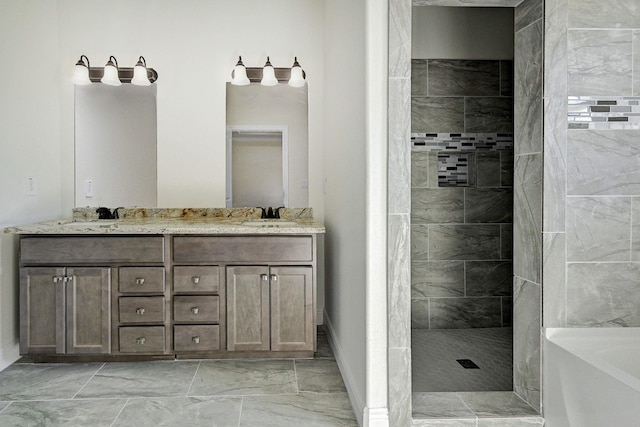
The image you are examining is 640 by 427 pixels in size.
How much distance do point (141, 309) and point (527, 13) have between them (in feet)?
8.68

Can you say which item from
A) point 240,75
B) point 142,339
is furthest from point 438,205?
point 142,339

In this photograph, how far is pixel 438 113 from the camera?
12.1 feet

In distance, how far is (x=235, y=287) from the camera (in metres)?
3.07

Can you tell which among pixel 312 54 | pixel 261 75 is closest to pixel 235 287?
pixel 261 75

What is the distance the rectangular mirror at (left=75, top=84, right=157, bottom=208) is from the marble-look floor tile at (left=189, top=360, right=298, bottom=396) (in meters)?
1.53

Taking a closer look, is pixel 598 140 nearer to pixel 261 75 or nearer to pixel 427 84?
pixel 427 84

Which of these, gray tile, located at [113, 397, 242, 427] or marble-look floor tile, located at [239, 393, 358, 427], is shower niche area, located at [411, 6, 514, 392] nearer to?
marble-look floor tile, located at [239, 393, 358, 427]

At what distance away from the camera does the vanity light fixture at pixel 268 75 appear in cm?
364

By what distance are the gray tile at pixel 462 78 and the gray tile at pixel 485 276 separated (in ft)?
4.23

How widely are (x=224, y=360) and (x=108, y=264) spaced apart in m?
0.93

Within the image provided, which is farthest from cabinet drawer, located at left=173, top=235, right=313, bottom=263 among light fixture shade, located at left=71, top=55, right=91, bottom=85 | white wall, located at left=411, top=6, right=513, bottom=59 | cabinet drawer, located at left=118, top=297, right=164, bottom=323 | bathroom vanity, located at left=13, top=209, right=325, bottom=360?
white wall, located at left=411, top=6, right=513, bottom=59

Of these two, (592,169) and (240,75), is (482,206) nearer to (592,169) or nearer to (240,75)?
(592,169)

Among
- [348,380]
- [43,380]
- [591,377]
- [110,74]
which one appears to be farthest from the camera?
[110,74]

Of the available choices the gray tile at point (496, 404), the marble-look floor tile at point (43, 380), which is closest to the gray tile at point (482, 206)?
the gray tile at point (496, 404)
